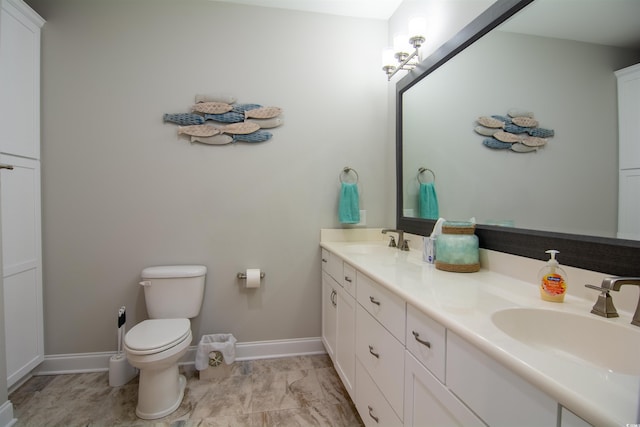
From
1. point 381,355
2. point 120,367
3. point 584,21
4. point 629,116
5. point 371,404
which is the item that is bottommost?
point 120,367

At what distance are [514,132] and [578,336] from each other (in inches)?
30.9

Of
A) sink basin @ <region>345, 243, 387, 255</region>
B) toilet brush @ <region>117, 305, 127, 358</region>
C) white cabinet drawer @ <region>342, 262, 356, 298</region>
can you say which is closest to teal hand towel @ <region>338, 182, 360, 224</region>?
sink basin @ <region>345, 243, 387, 255</region>

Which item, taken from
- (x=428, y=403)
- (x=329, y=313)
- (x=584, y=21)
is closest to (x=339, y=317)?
(x=329, y=313)

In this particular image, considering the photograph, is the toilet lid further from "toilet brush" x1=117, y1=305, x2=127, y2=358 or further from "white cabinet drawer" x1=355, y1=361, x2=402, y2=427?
"white cabinet drawer" x1=355, y1=361, x2=402, y2=427

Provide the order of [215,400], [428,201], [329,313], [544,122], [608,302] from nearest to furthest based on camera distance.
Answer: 1. [608,302]
2. [544,122]
3. [215,400]
4. [428,201]
5. [329,313]

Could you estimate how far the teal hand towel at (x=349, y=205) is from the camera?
A: 2.10 m

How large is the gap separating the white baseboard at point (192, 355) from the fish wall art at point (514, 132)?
1785mm

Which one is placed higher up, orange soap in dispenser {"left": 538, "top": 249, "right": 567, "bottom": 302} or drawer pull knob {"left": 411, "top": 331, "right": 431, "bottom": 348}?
orange soap in dispenser {"left": 538, "top": 249, "right": 567, "bottom": 302}

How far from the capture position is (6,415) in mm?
1426

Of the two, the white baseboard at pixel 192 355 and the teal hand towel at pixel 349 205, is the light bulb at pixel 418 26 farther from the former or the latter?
the white baseboard at pixel 192 355

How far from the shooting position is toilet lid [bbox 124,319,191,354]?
1430 mm

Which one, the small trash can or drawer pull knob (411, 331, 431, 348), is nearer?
drawer pull knob (411, 331, 431, 348)

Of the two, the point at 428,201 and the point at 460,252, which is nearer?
the point at 460,252

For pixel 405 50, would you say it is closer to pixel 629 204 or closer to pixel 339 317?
pixel 629 204
